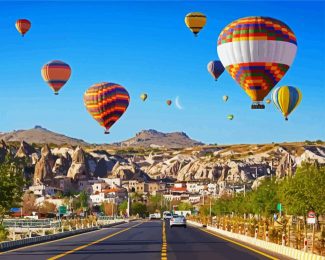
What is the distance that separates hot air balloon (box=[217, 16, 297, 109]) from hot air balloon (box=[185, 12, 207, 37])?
53.4ft

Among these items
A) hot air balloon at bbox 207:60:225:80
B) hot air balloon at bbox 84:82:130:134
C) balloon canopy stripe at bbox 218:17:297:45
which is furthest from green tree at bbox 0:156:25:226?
hot air balloon at bbox 207:60:225:80

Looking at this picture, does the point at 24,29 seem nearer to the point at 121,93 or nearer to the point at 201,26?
the point at 121,93

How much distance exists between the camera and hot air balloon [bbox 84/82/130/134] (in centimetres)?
8150

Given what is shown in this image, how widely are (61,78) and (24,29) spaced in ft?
27.2

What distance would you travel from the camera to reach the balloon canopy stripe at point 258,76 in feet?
182

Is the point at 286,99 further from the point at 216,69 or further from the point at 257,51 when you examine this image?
the point at 257,51

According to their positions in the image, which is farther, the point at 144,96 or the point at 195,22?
the point at 144,96

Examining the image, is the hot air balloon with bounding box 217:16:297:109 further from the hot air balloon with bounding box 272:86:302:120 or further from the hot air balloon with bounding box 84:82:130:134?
the hot air balloon with bounding box 84:82:130:134

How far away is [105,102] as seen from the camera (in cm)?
8156

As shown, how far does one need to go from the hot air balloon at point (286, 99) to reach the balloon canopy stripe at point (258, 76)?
69.4ft

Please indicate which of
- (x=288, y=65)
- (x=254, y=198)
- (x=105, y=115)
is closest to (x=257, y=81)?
(x=288, y=65)

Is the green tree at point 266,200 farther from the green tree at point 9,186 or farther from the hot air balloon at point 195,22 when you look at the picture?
the green tree at point 9,186

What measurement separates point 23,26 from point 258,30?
4352 centimetres

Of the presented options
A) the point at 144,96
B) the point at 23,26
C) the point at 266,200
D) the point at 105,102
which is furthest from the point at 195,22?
the point at 144,96
